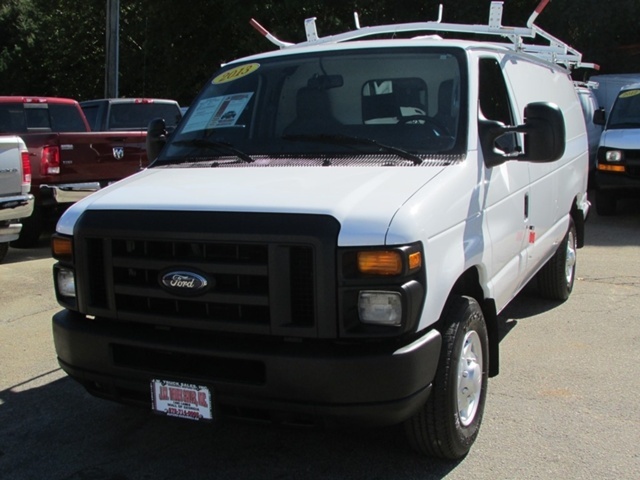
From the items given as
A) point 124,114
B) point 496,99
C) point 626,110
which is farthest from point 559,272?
point 124,114

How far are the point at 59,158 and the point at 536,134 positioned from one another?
22.6 ft

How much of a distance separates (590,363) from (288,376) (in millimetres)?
2822

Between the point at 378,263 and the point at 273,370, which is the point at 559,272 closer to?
the point at 378,263

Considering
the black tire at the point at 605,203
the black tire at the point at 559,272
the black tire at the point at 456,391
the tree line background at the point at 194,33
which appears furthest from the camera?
the tree line background at the point at 194,33

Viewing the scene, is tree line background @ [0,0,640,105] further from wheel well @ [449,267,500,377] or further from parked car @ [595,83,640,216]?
wheel well @ [449,267,500,377]

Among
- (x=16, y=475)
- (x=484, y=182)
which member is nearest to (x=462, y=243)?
(x=484, y=182)

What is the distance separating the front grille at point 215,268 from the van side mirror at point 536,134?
134cm

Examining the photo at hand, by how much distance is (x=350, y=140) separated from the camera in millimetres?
3875

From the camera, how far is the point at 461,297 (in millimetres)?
3566

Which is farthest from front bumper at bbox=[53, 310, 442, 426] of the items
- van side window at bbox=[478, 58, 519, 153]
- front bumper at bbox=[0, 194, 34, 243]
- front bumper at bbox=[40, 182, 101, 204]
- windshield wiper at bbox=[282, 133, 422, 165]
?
front bumper at bbox=[40, 182, 101, 204]

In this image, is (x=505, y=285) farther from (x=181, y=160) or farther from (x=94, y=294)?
(x=94, y=294)

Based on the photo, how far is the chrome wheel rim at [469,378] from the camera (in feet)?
11.6

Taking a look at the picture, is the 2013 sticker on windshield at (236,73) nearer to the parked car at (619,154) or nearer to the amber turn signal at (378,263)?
the amber turn signal at (378,263)

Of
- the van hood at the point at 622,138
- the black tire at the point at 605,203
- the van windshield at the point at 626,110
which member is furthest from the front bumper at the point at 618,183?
the van windshield at the point at 626,110
